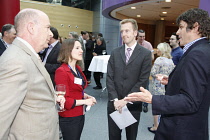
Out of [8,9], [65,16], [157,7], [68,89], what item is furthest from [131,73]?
[65,16]

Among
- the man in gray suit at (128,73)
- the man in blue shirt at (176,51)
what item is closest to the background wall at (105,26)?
the man in blue shirt at (176,51)

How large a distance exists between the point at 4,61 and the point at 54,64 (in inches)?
73.3

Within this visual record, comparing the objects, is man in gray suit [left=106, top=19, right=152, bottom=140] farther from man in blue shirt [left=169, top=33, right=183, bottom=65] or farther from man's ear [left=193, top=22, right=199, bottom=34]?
man in blue shirt [left=169, top=33, right=183, bottom=65]

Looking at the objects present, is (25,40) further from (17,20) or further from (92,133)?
(92,133)

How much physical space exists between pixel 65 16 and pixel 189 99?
14.6 m

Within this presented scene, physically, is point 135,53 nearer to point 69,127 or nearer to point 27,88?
point 69,127

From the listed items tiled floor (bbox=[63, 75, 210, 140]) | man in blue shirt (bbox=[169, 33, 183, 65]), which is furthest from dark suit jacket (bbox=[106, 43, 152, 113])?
man in blue shirt (bbox=[169, 33, 183, 65])

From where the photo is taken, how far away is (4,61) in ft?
2.98

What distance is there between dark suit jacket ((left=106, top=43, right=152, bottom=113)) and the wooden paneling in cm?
1259

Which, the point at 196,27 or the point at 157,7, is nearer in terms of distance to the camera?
the point at 196,27

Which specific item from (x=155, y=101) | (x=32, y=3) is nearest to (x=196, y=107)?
(x=155, y=101)

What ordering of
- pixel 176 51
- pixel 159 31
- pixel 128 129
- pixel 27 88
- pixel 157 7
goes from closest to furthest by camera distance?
pixel 27 88 < pixel 128 129 < pixel 176 51 < pixel 157 7 < pixel 159 31

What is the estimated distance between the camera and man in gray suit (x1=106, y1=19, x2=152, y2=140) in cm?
206

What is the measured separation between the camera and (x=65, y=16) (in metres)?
14.5
